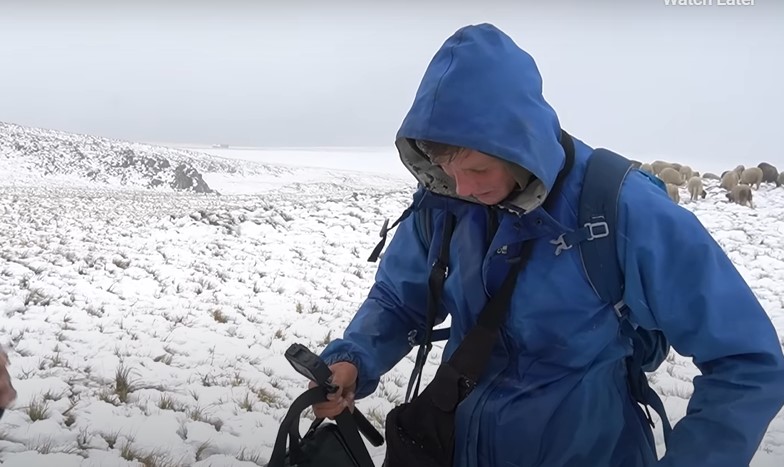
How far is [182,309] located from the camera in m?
4.73

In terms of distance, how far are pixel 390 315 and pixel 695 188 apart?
396 inches

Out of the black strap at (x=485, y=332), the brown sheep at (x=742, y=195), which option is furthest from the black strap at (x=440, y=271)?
the brown sheep at (x=742, y=195)

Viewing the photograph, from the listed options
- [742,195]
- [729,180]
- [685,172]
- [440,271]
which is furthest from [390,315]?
[685,172]

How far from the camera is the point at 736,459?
37.8 inches

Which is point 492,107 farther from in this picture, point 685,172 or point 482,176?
point 685,172

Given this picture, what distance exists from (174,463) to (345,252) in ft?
14.6

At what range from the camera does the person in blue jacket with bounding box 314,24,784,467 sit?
3.14 ft

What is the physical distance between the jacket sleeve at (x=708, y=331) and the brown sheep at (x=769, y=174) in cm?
1043

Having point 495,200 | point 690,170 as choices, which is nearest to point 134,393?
point 495,200

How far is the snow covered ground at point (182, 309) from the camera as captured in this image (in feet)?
9.09

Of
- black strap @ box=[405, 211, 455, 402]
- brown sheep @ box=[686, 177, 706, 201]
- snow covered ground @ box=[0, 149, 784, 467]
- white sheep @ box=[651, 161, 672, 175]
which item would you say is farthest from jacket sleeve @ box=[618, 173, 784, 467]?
white sheep @ box=[651, 161, 672, 175]

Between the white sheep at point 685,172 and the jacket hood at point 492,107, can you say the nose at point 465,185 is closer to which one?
the jacket hood at point 492,107

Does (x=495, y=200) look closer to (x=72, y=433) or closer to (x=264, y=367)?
(x=72, y=433)

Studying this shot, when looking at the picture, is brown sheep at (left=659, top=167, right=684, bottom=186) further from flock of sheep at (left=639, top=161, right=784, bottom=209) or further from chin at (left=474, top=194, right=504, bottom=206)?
chin at (left=474, top=194, right=504, bottom=206)
